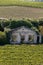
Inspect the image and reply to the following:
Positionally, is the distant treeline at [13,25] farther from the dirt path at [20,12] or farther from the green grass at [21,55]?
the dirt path at [20,12]

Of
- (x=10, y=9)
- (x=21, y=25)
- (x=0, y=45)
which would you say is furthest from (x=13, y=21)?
(x=10, y=9)

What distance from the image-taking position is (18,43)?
17688 millimetres

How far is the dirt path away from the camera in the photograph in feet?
79.0

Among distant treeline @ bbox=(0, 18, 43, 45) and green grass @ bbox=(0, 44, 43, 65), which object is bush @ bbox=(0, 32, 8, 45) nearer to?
distant treeline @ bbox=(0, 18, 43, 45)

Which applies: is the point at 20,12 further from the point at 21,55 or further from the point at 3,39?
the point at 21,55

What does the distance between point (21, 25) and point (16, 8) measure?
8897 millimetres

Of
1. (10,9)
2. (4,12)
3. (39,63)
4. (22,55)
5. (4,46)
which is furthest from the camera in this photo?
(10,9)

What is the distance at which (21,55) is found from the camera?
49.8ft

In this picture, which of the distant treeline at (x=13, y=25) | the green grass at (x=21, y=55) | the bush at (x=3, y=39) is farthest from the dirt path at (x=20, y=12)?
the green grass at (x=21, y=55)

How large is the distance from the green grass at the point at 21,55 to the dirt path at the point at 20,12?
7069 millimetres

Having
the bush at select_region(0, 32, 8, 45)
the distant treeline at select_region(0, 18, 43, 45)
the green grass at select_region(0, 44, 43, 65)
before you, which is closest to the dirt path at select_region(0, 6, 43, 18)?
the distant treeline at select_region(0, 18, 43, 45)

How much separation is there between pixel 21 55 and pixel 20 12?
10361mm

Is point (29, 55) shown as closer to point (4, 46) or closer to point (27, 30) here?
point (4, 46)

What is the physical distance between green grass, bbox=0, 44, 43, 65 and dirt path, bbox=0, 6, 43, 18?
7069 millimetres
